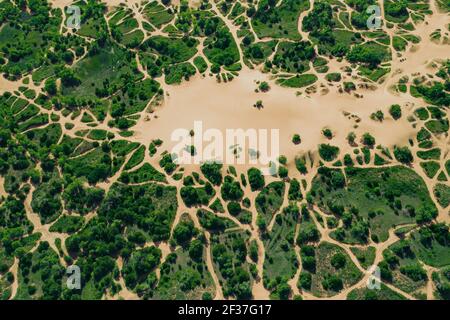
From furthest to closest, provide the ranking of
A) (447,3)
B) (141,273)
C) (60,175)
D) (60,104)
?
(447,3) → (60,104) → (60,175) → (141,273)

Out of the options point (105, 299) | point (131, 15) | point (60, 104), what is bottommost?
point (105, 299)

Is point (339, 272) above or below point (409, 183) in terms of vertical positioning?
below

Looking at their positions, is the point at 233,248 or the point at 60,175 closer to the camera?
the point at 233,248

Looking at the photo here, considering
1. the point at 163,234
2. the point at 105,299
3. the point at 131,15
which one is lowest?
the point at 105,299

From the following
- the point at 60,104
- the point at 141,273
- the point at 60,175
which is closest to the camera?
the point at 141,273

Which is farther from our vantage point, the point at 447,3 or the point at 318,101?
the point at 447,3

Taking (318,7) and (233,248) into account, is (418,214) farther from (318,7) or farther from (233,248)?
(318,7)
